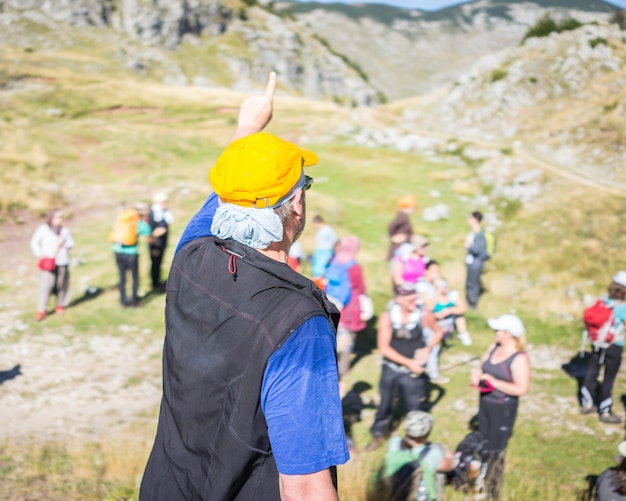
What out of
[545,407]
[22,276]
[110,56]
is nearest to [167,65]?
[110,56]

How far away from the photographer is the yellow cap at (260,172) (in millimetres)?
1940

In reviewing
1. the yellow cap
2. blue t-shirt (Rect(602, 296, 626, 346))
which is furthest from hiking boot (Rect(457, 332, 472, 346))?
the yellow cap

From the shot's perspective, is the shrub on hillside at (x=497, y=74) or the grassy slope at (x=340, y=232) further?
the shrub on hillside at (x=497, y=74)

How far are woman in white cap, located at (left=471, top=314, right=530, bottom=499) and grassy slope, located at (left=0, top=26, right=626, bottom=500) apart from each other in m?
0.38

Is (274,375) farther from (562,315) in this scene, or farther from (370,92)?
(370,92)

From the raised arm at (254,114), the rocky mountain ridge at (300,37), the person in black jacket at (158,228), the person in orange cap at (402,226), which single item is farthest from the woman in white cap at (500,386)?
the rocky mountain ridge at (300,37)

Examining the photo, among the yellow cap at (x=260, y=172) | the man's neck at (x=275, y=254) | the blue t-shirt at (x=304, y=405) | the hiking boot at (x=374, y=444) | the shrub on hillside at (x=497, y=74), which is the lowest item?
the hiking boot at (x=374, y=444)

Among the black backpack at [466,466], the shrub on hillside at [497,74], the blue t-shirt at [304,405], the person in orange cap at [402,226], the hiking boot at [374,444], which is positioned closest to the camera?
the blue t-shirt at [304,405]

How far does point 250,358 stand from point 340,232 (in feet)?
48.3

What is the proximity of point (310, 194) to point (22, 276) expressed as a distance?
422 inches

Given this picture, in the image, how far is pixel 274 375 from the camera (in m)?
1.68

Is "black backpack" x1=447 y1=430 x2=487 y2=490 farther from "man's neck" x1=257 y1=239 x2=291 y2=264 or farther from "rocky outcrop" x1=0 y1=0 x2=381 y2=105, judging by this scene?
"rocky outcrop" x1=0 y1=0 x2=381 y2=105

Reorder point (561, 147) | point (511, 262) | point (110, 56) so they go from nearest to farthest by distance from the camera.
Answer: point (511, 262) < point (561, 147) < point (110, 56)

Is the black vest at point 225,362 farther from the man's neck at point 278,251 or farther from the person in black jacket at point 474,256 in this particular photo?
the person in black jacket at point 474,256
